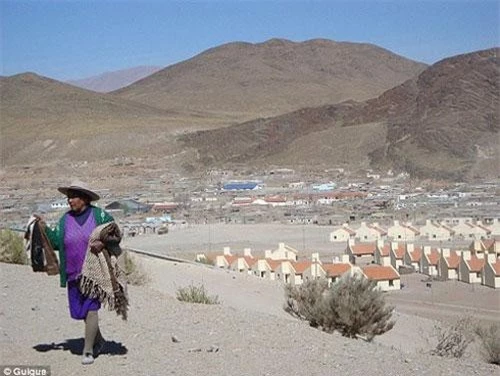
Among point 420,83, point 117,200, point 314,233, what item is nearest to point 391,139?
point 420,83

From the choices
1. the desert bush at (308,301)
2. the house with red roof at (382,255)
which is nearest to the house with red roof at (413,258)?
the house with red roof at (382,255)

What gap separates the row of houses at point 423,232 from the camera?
1471 inches

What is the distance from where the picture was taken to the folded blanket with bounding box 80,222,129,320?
6.69 metres

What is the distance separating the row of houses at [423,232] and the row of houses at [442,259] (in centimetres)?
423

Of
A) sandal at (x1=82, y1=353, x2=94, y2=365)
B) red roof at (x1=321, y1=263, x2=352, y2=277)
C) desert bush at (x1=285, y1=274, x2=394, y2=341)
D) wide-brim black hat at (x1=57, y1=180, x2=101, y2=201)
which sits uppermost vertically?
wide-brim black hat at (x1=57, y1=180, x2=101, y2=201)

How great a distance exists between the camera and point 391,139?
3125 inches

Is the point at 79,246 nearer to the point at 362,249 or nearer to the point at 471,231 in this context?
the point at 362,249

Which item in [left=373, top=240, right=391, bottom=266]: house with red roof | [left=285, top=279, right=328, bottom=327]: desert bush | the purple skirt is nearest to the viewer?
the purple skirt

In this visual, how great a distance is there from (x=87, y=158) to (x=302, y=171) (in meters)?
24.3

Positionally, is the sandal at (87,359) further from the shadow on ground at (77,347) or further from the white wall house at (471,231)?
the white wall house at (471,231)

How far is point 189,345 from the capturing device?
7.46 meters

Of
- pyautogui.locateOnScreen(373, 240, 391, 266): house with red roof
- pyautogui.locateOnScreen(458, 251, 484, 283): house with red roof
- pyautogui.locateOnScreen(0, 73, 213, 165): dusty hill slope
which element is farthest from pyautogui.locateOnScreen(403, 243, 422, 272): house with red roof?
pyautogui.locateOnScreen(0, 73, 213, 165): dusty hill slope

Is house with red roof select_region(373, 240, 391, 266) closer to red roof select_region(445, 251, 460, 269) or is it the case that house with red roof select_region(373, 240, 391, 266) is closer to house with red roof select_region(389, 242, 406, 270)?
house with red roof select_region(389, 242, 406, 270)

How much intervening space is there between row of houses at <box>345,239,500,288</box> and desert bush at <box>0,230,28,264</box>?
532 inches
